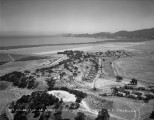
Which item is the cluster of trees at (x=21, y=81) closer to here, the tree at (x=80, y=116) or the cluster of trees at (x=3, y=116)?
the cluster of trees at (x=3, y=116)

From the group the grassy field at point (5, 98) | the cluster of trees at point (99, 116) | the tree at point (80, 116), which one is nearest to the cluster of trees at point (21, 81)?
the grassy field at point (5, 98)

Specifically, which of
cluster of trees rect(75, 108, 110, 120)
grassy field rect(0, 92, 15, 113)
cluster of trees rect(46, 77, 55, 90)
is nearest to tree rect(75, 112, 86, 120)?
cluster of trees rect(75, 108, 110, 120)

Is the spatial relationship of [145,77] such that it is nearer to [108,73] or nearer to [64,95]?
[108,73]

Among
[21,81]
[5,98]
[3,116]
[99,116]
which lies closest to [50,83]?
[21,81]

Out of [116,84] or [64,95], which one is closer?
[64,95]

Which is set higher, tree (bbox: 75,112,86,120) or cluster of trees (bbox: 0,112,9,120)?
tree (bbox: 75,112,86,120)

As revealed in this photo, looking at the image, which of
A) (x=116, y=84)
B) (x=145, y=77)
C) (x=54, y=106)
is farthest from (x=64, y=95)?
(x=145, y=77)

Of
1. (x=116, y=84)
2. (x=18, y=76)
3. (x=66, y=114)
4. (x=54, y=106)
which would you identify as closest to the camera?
(x=66, y=114)

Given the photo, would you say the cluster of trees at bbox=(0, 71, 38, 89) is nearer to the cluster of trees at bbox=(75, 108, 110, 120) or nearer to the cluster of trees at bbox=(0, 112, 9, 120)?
the cluster of trees at bbox=(0, 112, 9, 120)
